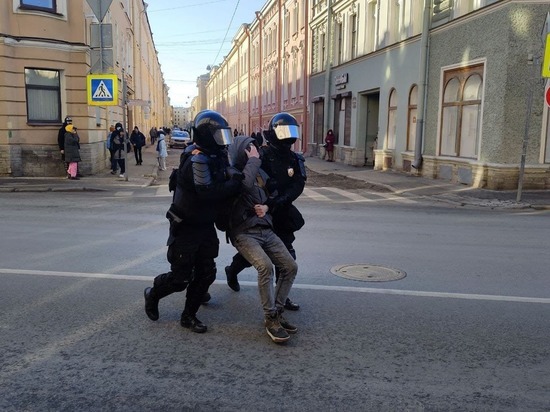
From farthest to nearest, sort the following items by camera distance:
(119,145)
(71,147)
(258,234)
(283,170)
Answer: (119,145), (71,147), (283,170), (258,234)

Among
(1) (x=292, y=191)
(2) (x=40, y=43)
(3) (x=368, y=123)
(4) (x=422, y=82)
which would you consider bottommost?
(1) (x=292, y=191)

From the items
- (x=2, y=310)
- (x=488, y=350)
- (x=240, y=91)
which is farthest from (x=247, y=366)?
(x=240, y=91)

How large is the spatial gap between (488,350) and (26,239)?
6297mm

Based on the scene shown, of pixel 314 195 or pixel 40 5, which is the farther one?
pixel 40 5

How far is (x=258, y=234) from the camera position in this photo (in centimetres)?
413

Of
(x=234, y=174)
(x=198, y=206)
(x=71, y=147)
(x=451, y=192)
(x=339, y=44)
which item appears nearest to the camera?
(x=234, y=174)

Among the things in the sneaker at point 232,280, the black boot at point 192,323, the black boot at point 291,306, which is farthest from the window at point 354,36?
the black boot at point 192,323

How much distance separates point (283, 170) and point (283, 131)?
1.08ft

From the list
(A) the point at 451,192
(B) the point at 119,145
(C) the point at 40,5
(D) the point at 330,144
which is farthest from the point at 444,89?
(C) the point at 40,5

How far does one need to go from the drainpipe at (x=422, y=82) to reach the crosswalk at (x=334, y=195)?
369 cm

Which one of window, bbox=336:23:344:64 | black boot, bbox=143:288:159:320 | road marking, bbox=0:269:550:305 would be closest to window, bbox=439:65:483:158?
road marking, bbox=0:269:550:305

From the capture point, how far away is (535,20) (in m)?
13.1

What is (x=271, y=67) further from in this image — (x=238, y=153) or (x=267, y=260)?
(x=267, y=260)

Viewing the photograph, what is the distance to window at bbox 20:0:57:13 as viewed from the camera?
613 inches
